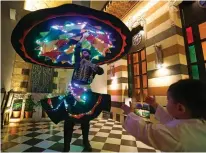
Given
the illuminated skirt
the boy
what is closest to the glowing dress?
the illuminated skirt

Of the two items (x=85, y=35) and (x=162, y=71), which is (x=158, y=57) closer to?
(x=162, y=71)

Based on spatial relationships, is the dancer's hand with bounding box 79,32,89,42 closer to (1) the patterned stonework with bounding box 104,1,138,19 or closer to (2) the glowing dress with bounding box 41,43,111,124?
(2) the glowing dress with bounding box 41,43,111,124

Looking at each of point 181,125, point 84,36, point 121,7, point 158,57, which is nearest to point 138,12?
point 121,7

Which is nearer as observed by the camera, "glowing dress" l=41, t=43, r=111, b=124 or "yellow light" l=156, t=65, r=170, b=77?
"glowing dress" l=41, t=43, r=111, b=124

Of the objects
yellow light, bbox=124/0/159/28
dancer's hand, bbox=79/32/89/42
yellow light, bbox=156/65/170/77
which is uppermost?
yellow light, bbox=124/0/159/28

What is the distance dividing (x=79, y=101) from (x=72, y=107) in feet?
0.37

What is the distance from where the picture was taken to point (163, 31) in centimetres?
316

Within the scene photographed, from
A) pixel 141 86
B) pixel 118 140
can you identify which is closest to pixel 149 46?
pixel 141 86

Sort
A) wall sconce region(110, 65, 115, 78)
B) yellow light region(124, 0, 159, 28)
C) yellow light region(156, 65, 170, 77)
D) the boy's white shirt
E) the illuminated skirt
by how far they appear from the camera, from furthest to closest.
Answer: wall sconce region(110, 65, 115, 78) → yellow light region(124, 0, 159, 28) → yellow light region(156, 65, 170, 77) → the illuminated skirt → the boy's white shirt

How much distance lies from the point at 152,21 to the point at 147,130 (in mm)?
3584

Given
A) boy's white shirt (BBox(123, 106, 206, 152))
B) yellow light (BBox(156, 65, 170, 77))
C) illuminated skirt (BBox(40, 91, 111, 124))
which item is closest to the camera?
boy's white shirt (BBox(123, 106, 206, 152))

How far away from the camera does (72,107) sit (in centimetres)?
166

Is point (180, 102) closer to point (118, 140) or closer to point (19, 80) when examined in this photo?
point (118, 140)

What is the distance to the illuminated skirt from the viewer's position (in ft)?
5.36
